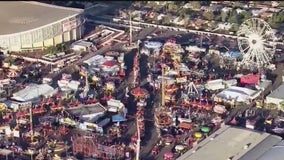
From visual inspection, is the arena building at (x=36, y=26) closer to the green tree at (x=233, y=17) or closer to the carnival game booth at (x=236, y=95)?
the green tree at (x=233, y=17)

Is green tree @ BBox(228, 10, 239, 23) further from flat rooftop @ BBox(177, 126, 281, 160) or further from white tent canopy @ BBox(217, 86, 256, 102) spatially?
flat rooftop @ BBox(177, 126, 281, 160)

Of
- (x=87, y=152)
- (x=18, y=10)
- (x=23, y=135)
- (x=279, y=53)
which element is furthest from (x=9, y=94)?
(x=279, y=53)

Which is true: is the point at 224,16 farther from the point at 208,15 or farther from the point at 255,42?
the point at 255,42

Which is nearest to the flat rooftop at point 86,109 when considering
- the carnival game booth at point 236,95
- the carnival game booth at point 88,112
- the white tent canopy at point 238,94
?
the carnival game booth at point 88,112

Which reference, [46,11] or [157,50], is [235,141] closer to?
[157,50]

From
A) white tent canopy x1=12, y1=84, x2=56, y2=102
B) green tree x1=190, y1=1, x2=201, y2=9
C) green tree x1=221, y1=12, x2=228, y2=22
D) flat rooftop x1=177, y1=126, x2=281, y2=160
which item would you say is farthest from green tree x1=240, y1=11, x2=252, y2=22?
flat rooftop x1=177, y1=126, x2=281, y2=160

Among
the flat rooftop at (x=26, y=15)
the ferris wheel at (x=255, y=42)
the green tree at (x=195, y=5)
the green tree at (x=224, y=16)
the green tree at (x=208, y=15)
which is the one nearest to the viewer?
the ferris wheel at (x=255, y=42)

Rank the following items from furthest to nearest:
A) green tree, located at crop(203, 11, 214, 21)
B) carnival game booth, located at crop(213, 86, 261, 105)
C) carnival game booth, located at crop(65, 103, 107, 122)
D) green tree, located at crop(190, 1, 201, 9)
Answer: green tree, located at crop(190, 1, 201, 9)
green tree, located at crop(203, 11, 214, 21)
carnival game booth, located at crop(213, 86, 261, 105)
carnival game booth, located at crop(65, 103, 107, 122)

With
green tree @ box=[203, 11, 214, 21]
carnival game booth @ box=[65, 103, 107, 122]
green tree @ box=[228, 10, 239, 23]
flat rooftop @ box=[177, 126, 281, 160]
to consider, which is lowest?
carnival game booth @ box=[65, 103, 107, 122]
